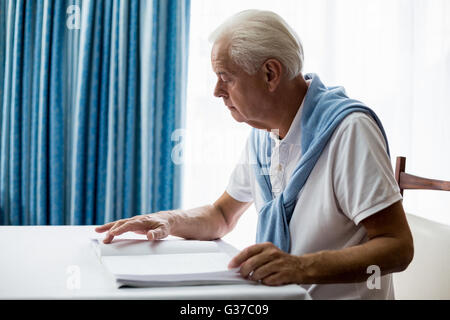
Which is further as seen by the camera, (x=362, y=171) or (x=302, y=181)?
(x=302, y=181)

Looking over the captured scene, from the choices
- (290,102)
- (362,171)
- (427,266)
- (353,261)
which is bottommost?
(427,266)

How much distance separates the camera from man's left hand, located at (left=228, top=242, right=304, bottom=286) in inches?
29.0

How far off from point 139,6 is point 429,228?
1755 millimetres

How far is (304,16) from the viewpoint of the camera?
2.44 meters

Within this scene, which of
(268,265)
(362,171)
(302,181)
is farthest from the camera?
(302,181)

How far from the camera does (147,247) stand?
3.14ft

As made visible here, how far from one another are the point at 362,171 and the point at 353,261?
0.64 ft

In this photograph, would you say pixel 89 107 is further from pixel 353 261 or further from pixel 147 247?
pixel 353 261

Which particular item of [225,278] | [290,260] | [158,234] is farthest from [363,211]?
[158,234]
